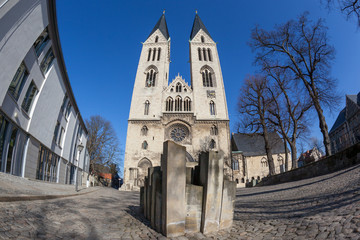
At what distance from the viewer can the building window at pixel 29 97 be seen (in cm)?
1076

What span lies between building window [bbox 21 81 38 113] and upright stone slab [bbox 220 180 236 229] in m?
11.5

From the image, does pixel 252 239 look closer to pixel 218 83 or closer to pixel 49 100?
pixel 49 100

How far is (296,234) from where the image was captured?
2791 mm


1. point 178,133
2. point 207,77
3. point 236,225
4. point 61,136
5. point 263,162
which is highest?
point 207,77

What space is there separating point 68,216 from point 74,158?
761 inches

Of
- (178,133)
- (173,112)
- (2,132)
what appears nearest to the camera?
(2,132)

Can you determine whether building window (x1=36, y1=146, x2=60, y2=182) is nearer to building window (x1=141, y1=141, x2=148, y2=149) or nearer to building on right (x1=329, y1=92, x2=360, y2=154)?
building window (x1=141, y1=141, x2=148, y2=149)

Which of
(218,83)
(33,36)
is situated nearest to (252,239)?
(33,36)

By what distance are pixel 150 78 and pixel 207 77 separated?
10919 mm

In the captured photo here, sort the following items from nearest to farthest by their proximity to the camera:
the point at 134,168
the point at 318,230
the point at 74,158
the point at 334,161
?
the point at 318,230
the point at 334,161
the point at 74,158
the point at 134,168

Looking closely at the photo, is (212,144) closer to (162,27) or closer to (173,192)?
(173,192)

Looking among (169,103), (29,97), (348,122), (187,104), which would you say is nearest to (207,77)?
(187,104)

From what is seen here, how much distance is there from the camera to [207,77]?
38.1 m

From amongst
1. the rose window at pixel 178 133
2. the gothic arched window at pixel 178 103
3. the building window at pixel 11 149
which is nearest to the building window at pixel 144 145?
the rose window at pixel 178 133
